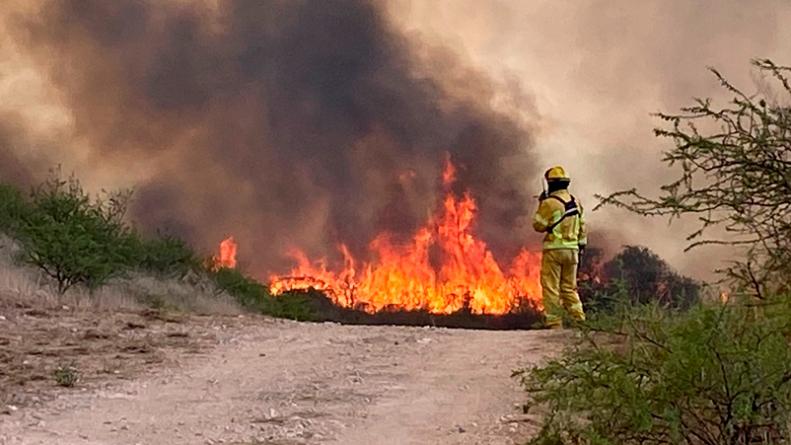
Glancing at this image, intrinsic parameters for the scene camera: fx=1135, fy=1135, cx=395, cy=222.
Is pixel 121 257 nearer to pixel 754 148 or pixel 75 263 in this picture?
pixel 75 263

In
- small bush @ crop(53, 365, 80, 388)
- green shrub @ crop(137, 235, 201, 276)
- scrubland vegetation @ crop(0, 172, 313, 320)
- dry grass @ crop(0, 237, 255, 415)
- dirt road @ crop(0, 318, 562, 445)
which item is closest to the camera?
dirt road @ crop(0, 318, 562, 445)

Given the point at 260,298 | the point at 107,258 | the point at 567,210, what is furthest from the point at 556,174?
the point at 260,298

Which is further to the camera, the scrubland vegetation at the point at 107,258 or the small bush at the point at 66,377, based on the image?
the scrubland vegetation at the point at 107,258

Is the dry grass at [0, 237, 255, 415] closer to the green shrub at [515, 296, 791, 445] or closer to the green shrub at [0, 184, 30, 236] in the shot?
the green shrub at [0, 184, 30, 236]

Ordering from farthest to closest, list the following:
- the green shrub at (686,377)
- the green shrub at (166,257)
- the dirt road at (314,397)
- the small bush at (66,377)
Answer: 1. the green shrub at (166,257)
2. the small bush at (66,377)
3. the dirt road at (314,397)
4. the green shrub at (686,377)

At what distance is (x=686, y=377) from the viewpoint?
5570 mm

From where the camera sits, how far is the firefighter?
13602mm

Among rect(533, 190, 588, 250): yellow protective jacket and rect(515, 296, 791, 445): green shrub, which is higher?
rect(533, 190, 588, 250): yellow protective jacket

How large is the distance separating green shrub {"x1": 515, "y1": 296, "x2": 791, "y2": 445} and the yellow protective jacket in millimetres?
7538

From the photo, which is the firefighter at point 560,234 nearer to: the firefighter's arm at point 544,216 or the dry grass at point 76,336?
the firefighter's arm at point 544,216

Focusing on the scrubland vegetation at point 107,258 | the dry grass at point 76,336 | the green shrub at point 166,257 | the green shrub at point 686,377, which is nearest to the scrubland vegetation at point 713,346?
the green shrub at point 686,377

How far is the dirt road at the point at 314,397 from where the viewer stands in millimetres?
7984

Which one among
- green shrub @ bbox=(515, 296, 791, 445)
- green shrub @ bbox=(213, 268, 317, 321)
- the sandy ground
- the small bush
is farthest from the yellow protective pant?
green shrub @ bbox=(213, 268, 317, 321)

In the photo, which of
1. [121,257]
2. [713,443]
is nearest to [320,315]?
[121,257]
